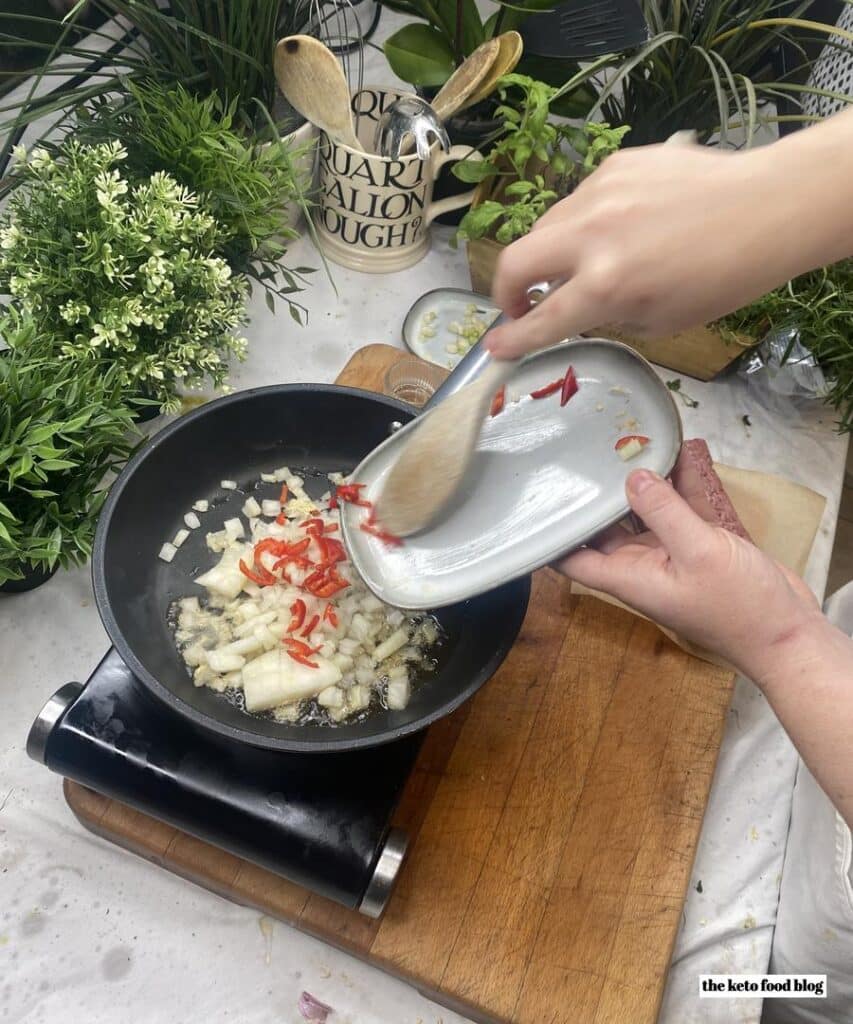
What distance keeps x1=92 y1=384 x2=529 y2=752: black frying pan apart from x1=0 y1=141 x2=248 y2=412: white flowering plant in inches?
3.8

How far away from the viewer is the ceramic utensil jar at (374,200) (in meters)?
1.00

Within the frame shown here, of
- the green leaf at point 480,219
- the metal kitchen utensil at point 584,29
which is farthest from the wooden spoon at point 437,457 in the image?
the metal kitchen utensil at point 584,29

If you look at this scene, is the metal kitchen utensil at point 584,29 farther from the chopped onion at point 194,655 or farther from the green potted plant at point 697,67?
the chopped onion at point 194,655

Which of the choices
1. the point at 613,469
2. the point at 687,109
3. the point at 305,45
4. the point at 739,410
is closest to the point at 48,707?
the point at 613,469

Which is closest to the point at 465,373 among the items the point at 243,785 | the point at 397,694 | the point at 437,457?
the point at 437,457

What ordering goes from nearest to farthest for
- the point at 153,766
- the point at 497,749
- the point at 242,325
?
the point at 153,766, the point at 497,749, the point at 242,325

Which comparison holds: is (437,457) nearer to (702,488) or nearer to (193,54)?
(702,488)

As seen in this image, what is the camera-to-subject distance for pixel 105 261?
718 mm

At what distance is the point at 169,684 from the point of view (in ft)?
2.10

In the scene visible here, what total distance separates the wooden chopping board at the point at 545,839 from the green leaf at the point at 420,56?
80 cm

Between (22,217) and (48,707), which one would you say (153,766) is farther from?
(22,217)

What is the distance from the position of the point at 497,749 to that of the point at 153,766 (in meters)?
0.33

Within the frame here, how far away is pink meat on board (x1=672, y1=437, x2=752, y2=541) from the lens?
0.69m

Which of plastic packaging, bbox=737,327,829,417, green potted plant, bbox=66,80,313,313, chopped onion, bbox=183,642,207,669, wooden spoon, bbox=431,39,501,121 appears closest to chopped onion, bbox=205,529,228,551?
chopped onion, bbox=183,642,207,669
